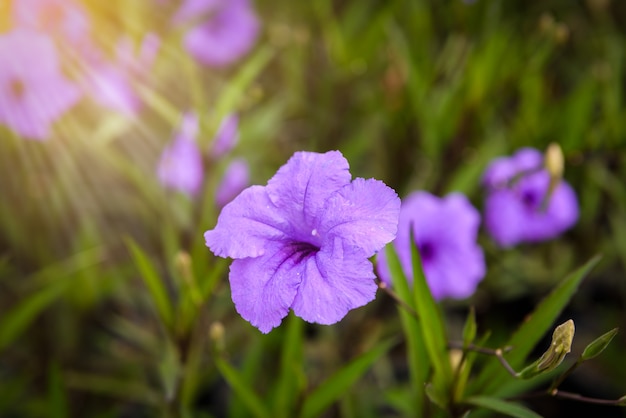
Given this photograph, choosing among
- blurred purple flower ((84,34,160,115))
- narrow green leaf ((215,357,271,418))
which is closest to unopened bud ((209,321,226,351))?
narrow green leaf ((215,357,271,418))

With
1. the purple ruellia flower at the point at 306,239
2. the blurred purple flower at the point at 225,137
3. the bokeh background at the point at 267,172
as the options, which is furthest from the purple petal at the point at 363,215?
the blurred purple flower at the point at 225,137

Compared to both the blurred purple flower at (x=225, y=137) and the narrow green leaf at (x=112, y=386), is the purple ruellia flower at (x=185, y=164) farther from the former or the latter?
the narrow green leaf at (x=112, y=386)

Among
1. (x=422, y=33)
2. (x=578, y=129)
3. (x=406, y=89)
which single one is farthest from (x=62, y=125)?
(x=578, y=129)

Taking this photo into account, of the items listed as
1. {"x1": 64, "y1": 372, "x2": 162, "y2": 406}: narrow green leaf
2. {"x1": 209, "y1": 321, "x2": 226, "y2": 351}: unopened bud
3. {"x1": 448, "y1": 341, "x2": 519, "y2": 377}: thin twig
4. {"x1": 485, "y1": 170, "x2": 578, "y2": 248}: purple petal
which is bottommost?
{"x1": 448, "y1": 341, "x2": 519, "y2": 377}: thin twig

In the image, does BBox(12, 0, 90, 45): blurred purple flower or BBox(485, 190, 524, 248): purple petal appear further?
BBox(12, 0, 90, 45): blurred purple flower

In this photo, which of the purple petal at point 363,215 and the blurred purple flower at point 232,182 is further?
the blurred purple flower at point 232,182

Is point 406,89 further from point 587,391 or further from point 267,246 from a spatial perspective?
point 267,246

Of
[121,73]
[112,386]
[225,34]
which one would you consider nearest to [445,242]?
[112,386]

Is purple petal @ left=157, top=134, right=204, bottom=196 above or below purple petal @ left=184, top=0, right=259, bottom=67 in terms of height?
below

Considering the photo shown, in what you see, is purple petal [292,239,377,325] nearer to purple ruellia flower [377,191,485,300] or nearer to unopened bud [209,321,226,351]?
unopened bud [209,321,226,351]
